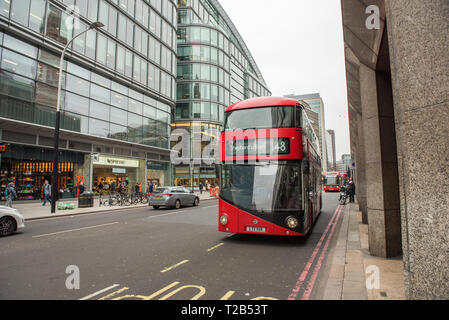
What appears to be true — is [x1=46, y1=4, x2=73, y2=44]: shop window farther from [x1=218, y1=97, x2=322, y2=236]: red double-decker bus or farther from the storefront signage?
[x1=218, y1=97, x2=322, y2=236]: red double-decker bus

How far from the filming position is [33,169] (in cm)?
2038

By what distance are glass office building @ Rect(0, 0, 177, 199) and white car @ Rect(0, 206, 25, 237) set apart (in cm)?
655

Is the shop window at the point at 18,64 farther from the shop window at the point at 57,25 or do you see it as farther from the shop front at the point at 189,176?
the shop front at the point at 189,176

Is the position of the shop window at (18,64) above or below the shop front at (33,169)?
above

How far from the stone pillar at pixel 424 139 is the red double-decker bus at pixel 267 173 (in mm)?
3620

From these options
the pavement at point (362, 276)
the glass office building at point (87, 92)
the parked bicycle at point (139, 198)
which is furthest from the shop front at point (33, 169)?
the pavement at point (362, 276)

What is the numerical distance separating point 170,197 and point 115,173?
1264 cm

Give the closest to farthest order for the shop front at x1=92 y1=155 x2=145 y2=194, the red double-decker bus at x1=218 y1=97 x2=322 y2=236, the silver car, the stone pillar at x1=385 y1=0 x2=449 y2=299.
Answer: the stone pillar at x1=385 y1=0 x2=449 y2=299 → the red double-decker bus at x1=218 y1=97 x2=322 y2=236 → the silver car → the shop front at x1=92 y1=155 x2=145 y2=194

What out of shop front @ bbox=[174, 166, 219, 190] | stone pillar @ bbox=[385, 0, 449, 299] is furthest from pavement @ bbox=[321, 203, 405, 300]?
shop front @ bbox=[174, 166, 219, 190]

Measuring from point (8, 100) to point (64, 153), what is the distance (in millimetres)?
5747

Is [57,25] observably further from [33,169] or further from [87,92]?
[33,169]

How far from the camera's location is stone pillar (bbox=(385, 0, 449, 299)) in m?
2.78

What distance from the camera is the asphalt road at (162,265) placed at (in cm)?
398
